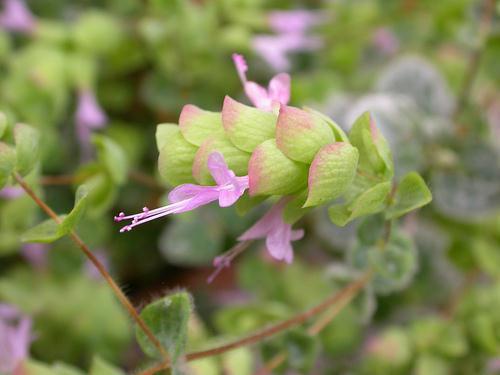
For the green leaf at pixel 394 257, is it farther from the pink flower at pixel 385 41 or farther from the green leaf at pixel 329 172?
the pink flower at pixel 385 41

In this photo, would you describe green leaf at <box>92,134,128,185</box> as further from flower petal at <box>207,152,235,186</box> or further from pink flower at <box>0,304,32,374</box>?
flower petal at <box>207,152,235,186</box>

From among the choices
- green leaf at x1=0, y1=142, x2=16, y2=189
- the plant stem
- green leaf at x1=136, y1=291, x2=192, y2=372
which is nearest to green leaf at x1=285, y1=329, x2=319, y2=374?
the plant stem

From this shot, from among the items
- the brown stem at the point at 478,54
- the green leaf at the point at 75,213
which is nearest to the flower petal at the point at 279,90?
the green leaf at the point at 75,213

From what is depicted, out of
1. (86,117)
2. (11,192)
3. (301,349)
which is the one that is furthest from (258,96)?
(86,117)

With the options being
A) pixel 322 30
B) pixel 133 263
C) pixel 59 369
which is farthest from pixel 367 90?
pixel 59 369

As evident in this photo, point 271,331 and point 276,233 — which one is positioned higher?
point 276,233

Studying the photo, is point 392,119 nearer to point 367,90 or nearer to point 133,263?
point 367,90

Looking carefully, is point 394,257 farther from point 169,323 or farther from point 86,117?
point 86,117
